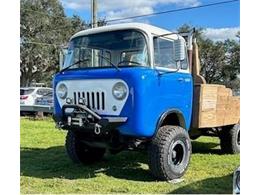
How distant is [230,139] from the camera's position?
7.47 metres

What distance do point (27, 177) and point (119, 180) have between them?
129cm

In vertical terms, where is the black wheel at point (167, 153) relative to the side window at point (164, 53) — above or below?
below

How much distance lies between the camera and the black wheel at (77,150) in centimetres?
644

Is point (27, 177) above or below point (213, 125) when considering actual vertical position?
below

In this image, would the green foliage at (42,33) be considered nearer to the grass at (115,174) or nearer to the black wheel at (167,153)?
the grass at (115,174)

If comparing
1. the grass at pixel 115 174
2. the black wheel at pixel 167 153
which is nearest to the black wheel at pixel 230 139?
the grass at pixel 115 174

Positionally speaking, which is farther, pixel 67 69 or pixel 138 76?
pixel 67 69

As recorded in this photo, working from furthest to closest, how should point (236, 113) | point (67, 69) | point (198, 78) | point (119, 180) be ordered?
point (236, 113)
point (198, 78)
point (67, 69)
point (119, 180)

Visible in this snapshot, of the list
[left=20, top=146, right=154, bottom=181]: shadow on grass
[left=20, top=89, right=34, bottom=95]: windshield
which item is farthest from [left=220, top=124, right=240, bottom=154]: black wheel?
[left=20, top=89, right=34, bottom=95]: windshield
